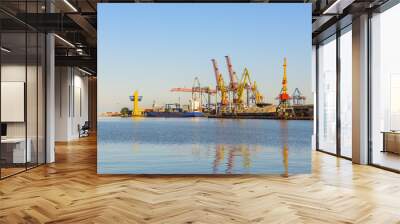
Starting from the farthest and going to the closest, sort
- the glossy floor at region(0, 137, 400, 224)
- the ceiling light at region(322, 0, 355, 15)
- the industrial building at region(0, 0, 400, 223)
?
the ceiling light at region(322, 0, 355, 15) → the industrial building at region(0, 0, 400, 223) → the glossy floor at region(0, 137, 400, 224)

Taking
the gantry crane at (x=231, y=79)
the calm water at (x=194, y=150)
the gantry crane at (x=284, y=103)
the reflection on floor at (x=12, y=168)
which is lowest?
the reflection on floor at (x=12, y=168)

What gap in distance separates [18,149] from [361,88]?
261 inches

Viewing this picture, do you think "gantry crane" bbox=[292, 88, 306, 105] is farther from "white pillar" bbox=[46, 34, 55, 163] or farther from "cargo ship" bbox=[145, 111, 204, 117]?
"white pillar" bbox=[46, 34, 55, 163]

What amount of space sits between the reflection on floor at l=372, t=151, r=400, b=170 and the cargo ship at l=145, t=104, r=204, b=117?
11.6ft

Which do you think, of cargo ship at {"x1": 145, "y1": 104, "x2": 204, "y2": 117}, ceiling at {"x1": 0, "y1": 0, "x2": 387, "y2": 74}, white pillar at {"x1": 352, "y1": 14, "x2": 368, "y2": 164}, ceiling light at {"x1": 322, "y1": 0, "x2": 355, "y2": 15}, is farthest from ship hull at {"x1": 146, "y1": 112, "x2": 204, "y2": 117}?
white pillar at {"x1": 352, "y1": 14, "x2": 368, "y2": 164}

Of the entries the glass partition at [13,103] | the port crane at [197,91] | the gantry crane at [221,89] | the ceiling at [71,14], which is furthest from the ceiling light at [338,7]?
the glass partition at [13,103]

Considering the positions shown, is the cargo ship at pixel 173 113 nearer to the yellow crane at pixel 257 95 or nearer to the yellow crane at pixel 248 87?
the yellow crane at pixel 248 87

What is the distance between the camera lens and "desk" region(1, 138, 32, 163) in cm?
666

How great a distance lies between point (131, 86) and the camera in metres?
7.15

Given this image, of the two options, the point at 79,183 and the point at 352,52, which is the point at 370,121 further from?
the point at 79,183

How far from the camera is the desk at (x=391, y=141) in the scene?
7190mm

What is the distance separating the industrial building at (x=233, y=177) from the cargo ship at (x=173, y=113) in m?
0.59

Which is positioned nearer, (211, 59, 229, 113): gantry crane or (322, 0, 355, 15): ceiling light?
(322, 0, 355, 15): ceiling light

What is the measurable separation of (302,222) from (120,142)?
3.88 metres
